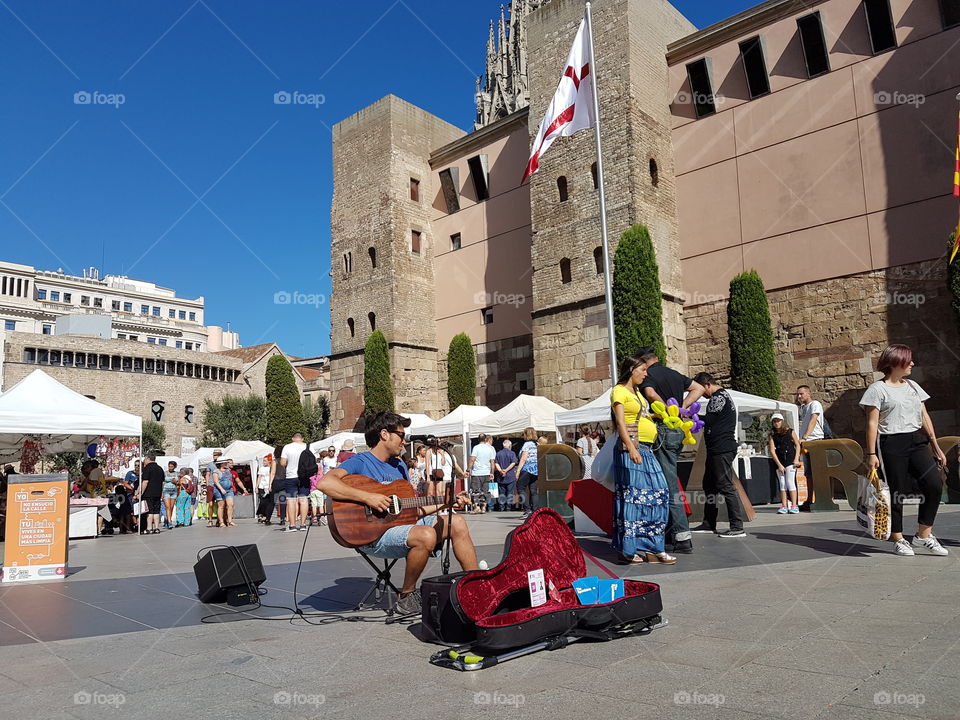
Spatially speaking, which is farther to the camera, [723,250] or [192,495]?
[723,250]

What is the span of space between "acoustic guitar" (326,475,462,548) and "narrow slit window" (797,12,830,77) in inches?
789

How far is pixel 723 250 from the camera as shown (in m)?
21.8

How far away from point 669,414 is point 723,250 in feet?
53.7

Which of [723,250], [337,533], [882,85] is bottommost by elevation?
[337,533]

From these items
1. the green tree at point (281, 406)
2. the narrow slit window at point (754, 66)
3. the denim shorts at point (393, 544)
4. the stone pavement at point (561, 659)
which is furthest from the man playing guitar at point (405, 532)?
the green tree at point (281, 406)

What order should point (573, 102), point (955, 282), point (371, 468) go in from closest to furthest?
point (371, 468) → point (573, 102) → point (955, 282)

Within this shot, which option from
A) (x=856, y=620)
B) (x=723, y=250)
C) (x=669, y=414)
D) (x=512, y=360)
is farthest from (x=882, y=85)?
(x=856, y=620)

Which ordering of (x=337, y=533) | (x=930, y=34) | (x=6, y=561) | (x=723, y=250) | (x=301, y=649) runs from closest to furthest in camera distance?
(x=301, y=649) → (x=337, y=533) → (x=6, y=561) → (x=930, y=34) → (x=723, y=250)

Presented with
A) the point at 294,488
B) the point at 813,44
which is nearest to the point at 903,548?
the point at 294,488

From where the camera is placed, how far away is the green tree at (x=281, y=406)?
33.6m

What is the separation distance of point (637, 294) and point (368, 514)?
54.9ft

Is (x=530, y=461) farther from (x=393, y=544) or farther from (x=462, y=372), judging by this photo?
(x=462, y=372)

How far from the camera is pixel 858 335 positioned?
1934 centimetres

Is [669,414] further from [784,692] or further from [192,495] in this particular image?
[192,495]
